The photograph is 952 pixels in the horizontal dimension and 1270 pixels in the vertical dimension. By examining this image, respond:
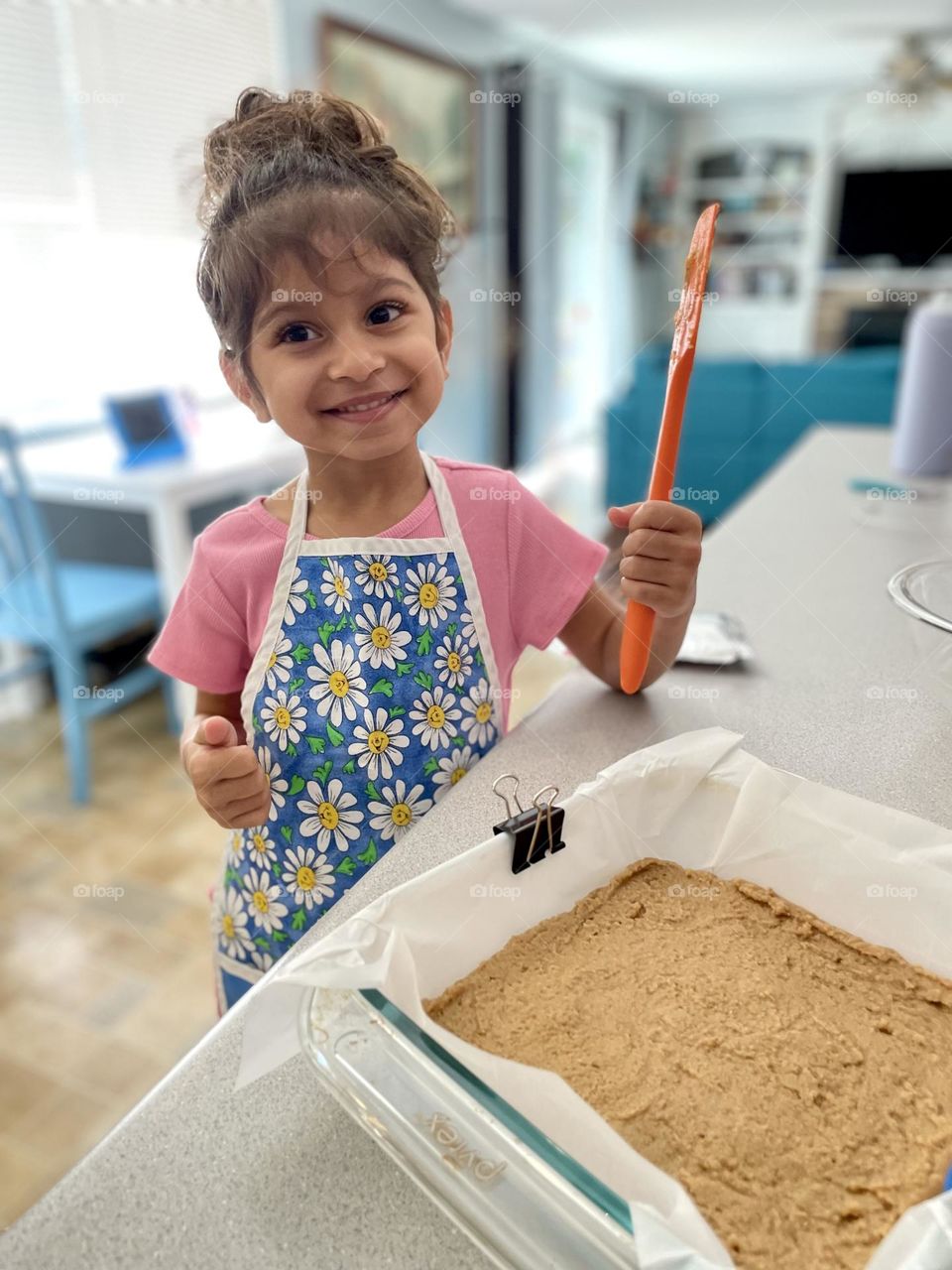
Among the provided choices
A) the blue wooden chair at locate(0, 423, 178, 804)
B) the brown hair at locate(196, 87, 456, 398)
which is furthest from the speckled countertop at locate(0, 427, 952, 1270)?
the blue wooden chair at locate(0, 423, 178, 804)

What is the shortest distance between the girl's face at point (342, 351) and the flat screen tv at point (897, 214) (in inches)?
278

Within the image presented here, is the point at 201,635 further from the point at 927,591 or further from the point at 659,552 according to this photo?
the point at 927,591

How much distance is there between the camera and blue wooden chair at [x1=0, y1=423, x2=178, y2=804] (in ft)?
5.69

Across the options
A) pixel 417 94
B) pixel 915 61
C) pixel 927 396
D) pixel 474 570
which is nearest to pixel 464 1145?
pixel 474 570

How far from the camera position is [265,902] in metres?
0.61

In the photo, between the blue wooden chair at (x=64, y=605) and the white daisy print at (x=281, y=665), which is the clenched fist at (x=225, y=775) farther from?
the blue wooden chair at (x=64, y=605)

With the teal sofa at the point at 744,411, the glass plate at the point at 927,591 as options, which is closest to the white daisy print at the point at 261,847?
the glass plate at the point at 927,591

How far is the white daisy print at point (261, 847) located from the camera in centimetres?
60

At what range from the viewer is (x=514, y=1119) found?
0.33 meters

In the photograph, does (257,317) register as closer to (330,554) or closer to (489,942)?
(330,554)

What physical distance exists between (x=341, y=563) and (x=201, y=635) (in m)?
0.11

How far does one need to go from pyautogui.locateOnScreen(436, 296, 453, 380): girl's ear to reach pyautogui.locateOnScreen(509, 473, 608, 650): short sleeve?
110mm

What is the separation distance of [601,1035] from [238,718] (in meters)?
0.34

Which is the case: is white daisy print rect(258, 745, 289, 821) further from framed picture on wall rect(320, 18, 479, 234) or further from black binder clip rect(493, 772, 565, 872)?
framed picture on wall rect(320, 18, 479, 234)
